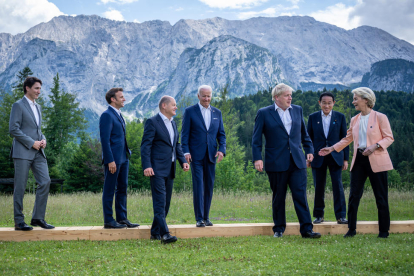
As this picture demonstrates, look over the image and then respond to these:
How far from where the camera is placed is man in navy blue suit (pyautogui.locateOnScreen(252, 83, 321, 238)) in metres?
5.80

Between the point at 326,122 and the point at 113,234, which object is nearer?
Result: the point at 113,234

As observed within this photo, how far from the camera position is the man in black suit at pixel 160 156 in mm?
5688

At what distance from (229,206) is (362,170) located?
642 cm

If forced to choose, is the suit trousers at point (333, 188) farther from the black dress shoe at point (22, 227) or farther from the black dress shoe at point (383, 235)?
the black dress shoe at point (22, 227)

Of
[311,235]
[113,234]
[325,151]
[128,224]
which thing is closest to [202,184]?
[128,224]

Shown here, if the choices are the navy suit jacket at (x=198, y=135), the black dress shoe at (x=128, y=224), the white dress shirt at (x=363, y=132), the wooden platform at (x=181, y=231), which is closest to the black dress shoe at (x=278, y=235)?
the wooden platform at (x=181, y=231)

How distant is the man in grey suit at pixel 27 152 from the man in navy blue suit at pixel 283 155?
11.5ft

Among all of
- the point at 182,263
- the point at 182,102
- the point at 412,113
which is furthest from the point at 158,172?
the point at 412,113

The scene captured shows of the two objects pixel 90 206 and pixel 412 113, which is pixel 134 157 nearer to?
pixel 90 206

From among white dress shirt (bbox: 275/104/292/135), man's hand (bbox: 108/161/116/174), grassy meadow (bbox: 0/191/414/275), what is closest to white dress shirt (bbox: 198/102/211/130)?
white dress shirt (bbox: 275/104/292/135)

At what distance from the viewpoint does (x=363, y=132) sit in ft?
19.3

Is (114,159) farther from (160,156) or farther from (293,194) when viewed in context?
(293,194)

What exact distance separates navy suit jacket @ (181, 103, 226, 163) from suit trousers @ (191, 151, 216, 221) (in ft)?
0.39

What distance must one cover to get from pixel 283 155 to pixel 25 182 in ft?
13.7
